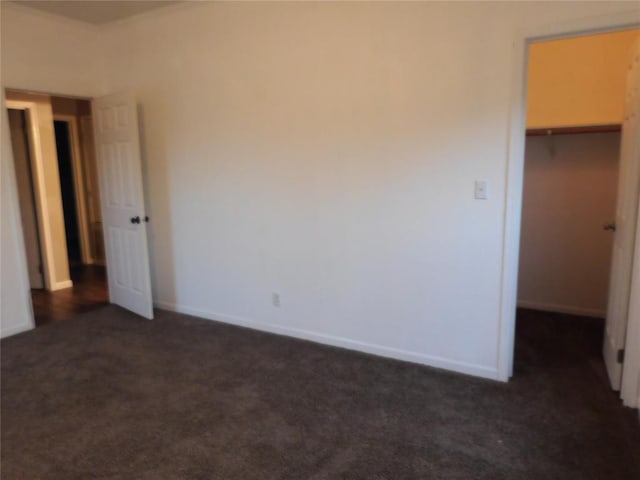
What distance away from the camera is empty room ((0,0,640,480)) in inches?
91.4

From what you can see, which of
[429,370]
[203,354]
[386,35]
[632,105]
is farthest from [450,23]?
[203,354]

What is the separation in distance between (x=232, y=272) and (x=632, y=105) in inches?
121

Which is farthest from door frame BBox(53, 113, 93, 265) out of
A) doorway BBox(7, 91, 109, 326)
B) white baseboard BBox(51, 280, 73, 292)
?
white baseboard BBox(51, 280, 73, 292)

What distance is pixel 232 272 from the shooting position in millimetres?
3875

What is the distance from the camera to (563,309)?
409 cm

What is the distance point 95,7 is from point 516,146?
11.5 feet

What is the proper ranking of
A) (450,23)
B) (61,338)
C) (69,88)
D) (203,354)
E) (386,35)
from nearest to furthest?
1. (450,23)
2. (386,35)
3. (203,354)
4. (61,338)
5. (69,88)

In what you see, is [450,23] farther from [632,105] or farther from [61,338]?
[61,338]

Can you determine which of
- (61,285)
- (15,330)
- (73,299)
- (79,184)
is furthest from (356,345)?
(79,184)

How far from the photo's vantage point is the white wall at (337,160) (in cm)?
274

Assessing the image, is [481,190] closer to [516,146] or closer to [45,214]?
[516,146]

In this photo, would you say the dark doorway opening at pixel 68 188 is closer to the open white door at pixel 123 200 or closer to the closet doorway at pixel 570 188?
the open white door at pixel 123 200

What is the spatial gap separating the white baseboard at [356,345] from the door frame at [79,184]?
301 cm

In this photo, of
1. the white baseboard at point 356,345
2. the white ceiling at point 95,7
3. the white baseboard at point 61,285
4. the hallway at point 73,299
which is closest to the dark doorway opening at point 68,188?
the hallway at point 73,299
